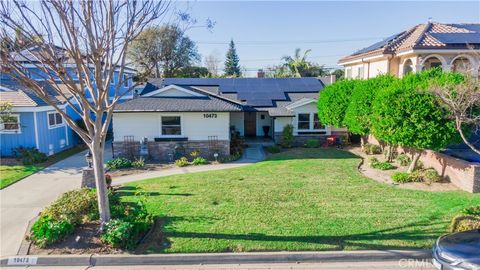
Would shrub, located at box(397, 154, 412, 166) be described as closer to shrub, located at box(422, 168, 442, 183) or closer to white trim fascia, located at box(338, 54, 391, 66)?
shrub, located at box(422, 168, 442, 183)

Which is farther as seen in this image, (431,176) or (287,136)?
(287,136)

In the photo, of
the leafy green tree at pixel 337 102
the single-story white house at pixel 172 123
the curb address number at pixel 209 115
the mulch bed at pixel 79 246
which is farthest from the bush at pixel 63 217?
the leafy green tree at pixel 337 102

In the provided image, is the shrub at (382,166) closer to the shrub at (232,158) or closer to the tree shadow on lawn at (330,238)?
the tree shadow on lawn at (330,238)

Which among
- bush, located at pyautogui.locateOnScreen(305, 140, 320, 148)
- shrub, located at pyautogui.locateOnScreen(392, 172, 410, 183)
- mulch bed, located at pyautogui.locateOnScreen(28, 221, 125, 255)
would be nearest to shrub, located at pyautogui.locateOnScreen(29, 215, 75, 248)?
mulch bed, located at pyautogui.locateOnScreen(28, 221, 125, 255)

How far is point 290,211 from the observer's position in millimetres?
9430

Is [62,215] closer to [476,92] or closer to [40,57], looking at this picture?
[40,57]

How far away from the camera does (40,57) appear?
7.39m

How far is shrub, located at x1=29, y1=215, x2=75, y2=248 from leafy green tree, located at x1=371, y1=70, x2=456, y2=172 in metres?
11.3

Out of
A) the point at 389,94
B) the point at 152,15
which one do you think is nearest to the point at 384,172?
the point at 389,94

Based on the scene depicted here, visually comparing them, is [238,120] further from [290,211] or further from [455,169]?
[290,211]

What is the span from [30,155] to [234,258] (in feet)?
48.9

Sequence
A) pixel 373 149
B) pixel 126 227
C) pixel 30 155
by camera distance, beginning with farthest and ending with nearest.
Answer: pixel 373 149
pixel 30 155
pixel 126 227

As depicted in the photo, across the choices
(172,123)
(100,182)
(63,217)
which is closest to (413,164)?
(100,182)

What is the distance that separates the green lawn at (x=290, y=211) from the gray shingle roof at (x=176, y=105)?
185 inches
